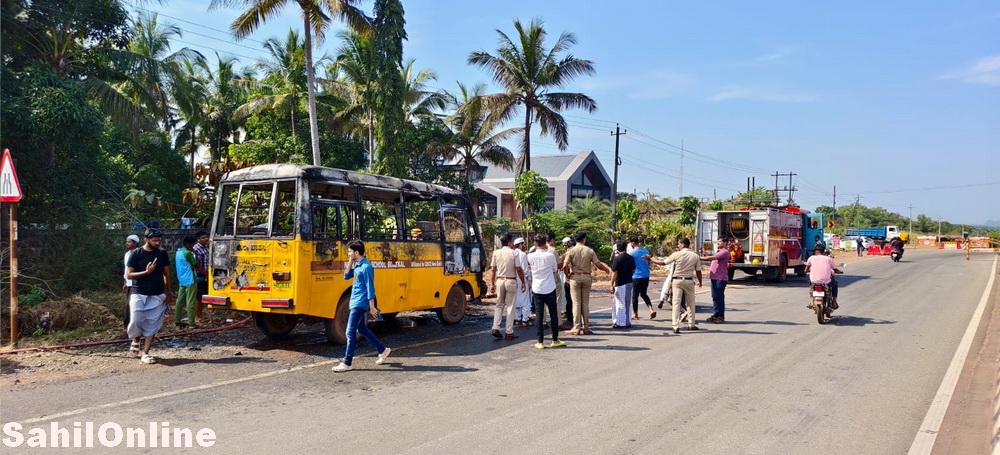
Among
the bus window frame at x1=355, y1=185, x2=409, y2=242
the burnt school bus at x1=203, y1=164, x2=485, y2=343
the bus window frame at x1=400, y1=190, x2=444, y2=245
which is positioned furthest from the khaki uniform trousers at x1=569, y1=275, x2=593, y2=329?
the bus window frame at x1=355, y1=185, x2=409, y2=242

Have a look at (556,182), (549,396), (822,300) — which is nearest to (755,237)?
(822,300)

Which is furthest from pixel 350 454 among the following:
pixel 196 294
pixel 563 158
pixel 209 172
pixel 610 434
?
pixel 563 158

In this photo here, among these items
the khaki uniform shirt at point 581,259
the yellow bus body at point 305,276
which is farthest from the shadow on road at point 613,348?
the yellow bus body at point 305,276

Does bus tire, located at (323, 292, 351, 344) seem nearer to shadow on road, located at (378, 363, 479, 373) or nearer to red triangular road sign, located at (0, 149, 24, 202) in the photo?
shadow on road, located at (378, 363, 479, 373)

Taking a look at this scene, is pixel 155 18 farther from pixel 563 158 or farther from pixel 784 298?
pixel 784 298

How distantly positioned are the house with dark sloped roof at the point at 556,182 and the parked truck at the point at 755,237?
18.1 meters

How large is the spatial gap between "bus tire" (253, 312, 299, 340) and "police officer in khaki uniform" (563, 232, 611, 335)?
422 cm

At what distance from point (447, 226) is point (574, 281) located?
Result: 2.43 meters

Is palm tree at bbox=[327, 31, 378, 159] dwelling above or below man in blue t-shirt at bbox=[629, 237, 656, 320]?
above

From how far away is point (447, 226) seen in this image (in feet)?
38.2

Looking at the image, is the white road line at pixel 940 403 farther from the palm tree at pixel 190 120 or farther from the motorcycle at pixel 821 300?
the palm tree at pixel 190 120

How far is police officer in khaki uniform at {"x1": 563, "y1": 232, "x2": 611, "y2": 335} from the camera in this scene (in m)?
10.6

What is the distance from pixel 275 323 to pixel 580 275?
15.2ft

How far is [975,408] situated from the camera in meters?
6.61
